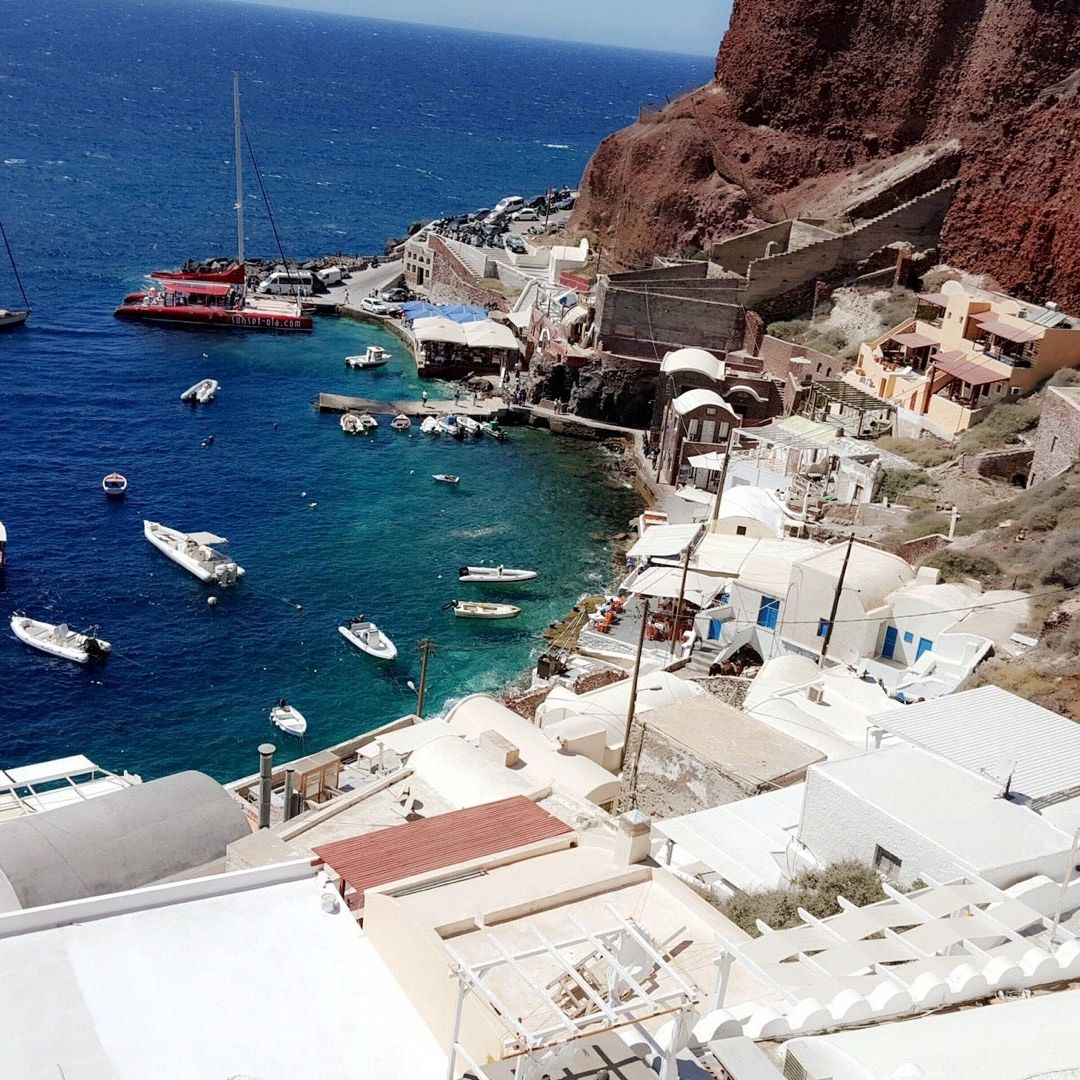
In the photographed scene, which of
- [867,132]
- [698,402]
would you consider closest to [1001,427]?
[698,402]

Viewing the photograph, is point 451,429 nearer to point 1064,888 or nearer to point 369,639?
point 369,639

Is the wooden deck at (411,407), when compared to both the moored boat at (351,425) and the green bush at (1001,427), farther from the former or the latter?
the green bush at (1001,427)

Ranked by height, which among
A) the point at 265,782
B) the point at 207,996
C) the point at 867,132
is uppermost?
the point at 867,132

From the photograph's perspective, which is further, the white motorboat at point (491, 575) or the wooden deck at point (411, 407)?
the wooden deck at point (411, 407)

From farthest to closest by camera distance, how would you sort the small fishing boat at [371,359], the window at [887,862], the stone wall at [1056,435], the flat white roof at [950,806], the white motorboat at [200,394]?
the small fishing boat at [371,359] < the white motorboat at [200,394] < the stone wall at [1056,435] < the window at [887,862] < the flat white roof at [950,806]

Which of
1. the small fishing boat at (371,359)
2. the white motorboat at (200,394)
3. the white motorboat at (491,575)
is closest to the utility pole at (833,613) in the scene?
the white motorboat at (491,575)

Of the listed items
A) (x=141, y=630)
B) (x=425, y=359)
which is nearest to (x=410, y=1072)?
(x=141, y=630)
